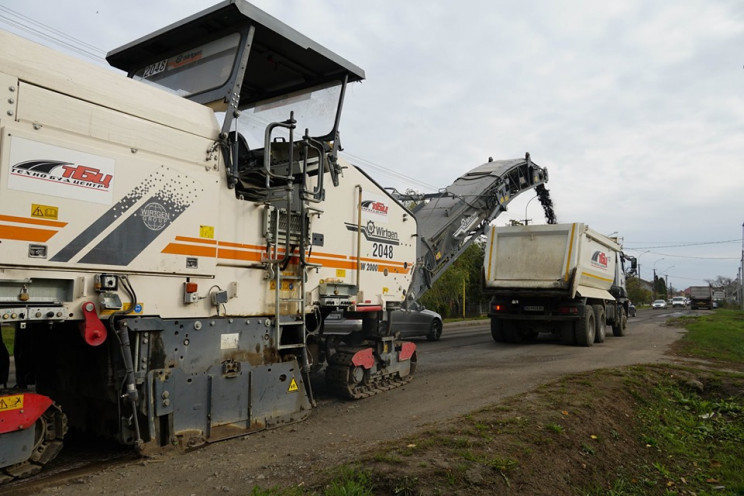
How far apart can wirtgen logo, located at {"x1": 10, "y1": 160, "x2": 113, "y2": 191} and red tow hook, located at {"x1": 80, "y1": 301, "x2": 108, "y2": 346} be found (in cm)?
95

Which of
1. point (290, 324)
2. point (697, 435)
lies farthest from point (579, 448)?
point (290, 324)

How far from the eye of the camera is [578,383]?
7652 millimetres

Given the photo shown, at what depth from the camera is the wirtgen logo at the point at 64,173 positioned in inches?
157

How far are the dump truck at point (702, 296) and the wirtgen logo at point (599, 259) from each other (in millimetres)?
51091

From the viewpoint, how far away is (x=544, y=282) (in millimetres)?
13656

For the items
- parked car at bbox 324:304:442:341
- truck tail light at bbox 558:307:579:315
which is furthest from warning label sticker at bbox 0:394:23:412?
truck tail light at bbox 558:307:579:315

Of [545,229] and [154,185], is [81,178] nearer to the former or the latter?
[154,185]

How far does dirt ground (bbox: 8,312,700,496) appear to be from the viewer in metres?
4.18

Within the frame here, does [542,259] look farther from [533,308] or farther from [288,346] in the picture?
[288,346]

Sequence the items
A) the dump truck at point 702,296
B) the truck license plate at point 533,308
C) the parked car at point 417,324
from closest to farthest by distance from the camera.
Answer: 1. the truck license plate at point 533,308
2. the parked car at point 417,324
3. the dump truck at point 702,296

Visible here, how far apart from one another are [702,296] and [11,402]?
221 ft

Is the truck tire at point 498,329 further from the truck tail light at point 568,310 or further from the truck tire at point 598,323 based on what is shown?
the truck tire at point 598,323

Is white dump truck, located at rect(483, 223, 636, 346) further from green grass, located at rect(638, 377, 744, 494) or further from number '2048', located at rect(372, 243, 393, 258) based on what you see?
number '2048', located at rect(372, 243, 393, 258)

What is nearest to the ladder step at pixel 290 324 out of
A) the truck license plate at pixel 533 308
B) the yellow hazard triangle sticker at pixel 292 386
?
the yellow hazard triangle sticker at pixel 292 386
